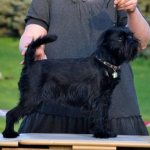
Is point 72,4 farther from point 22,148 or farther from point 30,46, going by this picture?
point 22,148

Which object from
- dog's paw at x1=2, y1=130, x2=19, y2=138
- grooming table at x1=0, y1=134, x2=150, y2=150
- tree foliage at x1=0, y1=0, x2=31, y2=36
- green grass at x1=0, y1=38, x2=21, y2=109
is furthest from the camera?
tree foliage at x1=0, y1=0, x2=31, y2=36

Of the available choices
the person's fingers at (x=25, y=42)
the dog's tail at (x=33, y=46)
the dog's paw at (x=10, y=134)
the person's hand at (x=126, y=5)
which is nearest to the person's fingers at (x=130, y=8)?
the person's hand at (x=126, y=5)

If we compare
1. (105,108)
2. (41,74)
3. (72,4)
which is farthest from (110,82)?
(72,4)

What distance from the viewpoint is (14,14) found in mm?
14008

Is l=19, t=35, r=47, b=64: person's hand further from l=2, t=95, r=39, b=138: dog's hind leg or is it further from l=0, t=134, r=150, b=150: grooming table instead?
l=0, t=134, r=150, b=150: grooming table

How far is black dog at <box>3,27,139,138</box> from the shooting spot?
341cm

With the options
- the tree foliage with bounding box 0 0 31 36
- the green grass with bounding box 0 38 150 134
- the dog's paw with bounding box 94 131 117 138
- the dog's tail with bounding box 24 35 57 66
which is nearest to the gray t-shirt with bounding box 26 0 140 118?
the dog's tail with bounding box 24 35 57 66

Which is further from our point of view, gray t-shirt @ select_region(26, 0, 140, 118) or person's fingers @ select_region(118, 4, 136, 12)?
gray t-shirt @ select_region(26, 0, 140, 118)

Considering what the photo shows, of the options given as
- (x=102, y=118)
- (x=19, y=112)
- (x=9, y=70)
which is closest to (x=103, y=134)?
(x=102, y=118)

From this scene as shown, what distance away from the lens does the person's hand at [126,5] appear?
3.54 meters

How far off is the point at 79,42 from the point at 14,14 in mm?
10326

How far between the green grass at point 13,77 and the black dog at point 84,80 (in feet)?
15.1

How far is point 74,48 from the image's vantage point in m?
3.81

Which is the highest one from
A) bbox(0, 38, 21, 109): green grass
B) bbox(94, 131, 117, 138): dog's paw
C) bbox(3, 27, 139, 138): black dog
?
bbox(3, 27, 139, 138): black dog
